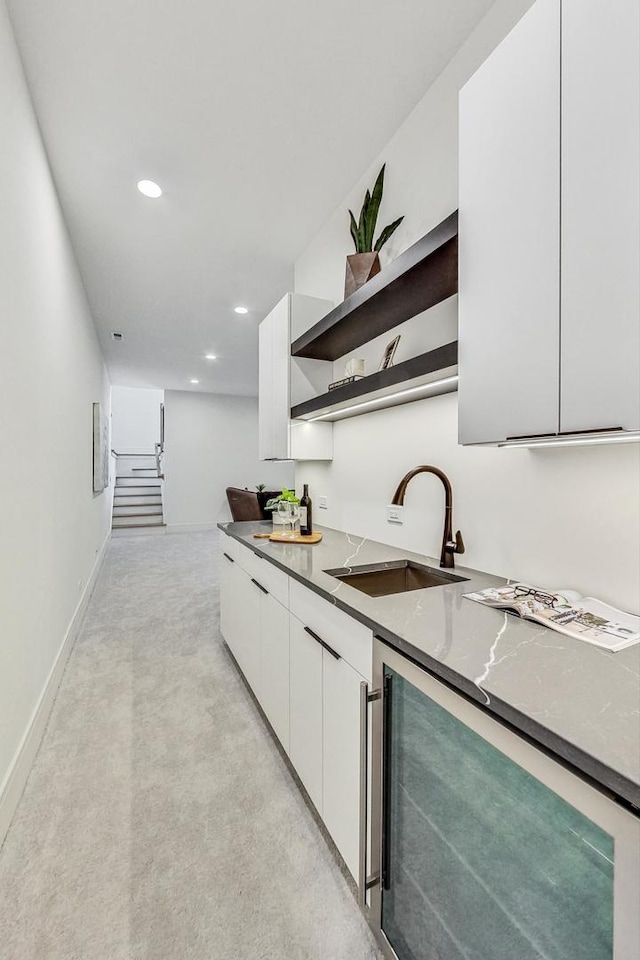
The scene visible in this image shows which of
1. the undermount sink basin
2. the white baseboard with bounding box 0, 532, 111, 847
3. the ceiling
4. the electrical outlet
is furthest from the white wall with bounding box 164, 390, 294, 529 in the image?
the undermount sink basin

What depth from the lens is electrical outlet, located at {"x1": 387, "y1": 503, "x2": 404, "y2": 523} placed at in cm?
199

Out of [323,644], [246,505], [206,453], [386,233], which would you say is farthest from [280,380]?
[206,453]

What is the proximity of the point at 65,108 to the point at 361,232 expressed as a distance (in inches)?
58.3

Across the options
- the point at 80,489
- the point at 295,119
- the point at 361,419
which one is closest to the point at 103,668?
the point at 80,489

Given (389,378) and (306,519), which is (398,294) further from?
(306,519)

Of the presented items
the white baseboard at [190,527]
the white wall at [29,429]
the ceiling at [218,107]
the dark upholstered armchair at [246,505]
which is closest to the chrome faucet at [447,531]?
the white wall at [29,429]

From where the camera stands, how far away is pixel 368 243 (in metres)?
2.04

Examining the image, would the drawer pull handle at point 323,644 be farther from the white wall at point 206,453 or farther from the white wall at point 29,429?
the white wall at point 206,453

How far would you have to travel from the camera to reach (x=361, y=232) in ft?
6.81

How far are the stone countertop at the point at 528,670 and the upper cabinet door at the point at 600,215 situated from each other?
48 centimetres

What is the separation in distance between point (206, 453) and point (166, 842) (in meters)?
7.40

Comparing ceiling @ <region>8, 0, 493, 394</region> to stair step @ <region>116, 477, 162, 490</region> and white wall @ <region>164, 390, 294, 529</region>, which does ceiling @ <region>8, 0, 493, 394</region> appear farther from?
stair step @ <region>116, 477, 162, 490</region>

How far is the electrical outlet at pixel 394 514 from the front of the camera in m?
1.99

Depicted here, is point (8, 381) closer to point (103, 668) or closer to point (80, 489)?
point (103, 668)
